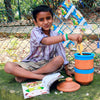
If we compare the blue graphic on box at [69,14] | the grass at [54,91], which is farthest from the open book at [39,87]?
the blue graphic on box at [69,14]

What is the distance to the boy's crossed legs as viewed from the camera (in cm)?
165

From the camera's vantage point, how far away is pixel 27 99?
1352 millimetres

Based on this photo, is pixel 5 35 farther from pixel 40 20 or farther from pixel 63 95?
pixel 63 95

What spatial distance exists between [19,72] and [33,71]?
0.53 feet

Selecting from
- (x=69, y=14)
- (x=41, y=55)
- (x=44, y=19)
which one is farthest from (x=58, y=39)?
(x=69, y=14)

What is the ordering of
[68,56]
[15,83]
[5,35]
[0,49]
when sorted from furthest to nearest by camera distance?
[5,35] < [0,49] < [68,56] < [15,83]

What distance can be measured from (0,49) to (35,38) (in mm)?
1701

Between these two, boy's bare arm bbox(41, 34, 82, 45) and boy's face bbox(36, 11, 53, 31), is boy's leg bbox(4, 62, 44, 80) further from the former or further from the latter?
boy's face bbox(36, 11, 53, 31)

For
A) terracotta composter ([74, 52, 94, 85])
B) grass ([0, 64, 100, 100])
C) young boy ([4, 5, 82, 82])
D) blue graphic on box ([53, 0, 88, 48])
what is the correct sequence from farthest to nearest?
blue graphic on box ([53, 0, 88, 48]), young boy ([4, 5, 82, 82]), terracotta composter ([74, 52, 94, 85]), grass ([0, 64, 100, 100])

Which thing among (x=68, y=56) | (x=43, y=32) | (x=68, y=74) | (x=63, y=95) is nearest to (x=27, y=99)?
(x=63, y=95)

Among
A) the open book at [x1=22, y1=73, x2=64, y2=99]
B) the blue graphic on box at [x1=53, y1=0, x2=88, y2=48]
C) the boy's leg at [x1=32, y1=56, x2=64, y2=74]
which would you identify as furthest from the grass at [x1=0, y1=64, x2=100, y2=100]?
the blue graphic on box at [x1=53, y1=0, x2=88, y2=48]

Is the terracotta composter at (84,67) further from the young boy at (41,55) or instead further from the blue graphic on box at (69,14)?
the blue graphic on box at (69,14)

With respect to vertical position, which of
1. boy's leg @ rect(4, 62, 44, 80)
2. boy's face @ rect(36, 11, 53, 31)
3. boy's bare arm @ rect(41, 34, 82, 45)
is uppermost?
boy's face @ rect(36, 11, 53, 31)

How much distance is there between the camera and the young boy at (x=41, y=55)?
1.63m
